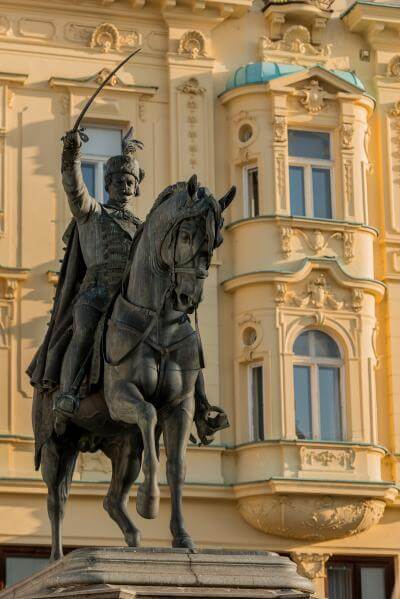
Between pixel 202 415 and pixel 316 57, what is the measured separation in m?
17.2

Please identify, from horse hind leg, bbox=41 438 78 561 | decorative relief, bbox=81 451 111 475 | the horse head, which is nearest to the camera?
the horse head

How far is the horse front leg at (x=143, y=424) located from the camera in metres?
12.0

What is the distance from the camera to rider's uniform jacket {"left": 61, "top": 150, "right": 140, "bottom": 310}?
1339cm

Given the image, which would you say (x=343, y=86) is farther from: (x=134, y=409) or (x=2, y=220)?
(x=134, y=409)

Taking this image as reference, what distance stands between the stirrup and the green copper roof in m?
15.9

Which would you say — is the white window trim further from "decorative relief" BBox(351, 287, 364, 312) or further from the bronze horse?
the bronze horse

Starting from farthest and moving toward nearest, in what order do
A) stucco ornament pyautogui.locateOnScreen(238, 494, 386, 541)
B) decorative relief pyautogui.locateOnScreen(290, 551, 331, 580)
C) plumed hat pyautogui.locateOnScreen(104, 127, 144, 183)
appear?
1. decorative relief pyautogui.locateOnScreen(290, 551, 331, 580)
2. stucco ornament pyautogui.locateOnScreen(238, 494, 386, 541)
3. plumed hat pyautogui.locateOnScreen(104, 127, 144, 183)

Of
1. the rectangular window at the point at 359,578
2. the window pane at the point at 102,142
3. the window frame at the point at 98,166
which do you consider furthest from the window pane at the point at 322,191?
the rectangular window at the point at 359,578

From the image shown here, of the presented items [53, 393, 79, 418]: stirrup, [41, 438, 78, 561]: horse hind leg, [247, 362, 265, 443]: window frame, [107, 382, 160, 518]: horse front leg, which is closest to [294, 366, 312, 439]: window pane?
[247, 362, 265, 443]: window frame

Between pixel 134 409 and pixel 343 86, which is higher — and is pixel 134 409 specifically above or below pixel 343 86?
below

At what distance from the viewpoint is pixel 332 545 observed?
1069 inches

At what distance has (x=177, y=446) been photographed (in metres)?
12.5

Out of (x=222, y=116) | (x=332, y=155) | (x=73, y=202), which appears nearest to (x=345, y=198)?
(x=332, y=155)

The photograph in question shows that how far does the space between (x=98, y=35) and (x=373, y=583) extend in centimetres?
1028
